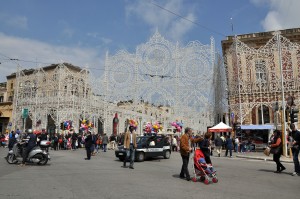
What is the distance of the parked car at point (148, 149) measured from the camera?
48.9 ft

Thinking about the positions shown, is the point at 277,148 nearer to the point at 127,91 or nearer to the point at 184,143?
the point at 184,143

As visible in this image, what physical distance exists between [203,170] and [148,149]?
7.38 metres

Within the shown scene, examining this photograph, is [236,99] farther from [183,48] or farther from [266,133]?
[183,48]

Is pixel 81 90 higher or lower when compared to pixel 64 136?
higher

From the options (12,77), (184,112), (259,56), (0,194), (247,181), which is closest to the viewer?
(0,194)

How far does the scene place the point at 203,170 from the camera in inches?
326

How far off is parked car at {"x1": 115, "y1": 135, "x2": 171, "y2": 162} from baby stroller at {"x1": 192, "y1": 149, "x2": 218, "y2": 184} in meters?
6.64

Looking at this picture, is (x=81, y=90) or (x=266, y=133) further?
(x=81, y=90)

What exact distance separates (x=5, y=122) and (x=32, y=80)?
21550 millimetres

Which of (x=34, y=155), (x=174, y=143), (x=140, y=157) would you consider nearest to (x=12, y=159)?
(x=34, y=155)

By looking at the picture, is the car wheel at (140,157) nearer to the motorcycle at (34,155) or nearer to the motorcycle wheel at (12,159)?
the motorcycle at (34,155)

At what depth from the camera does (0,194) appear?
6285 mm

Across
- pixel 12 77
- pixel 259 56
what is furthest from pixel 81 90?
pixel 12 77

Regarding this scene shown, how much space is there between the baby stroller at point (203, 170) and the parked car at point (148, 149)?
6.64 metres
